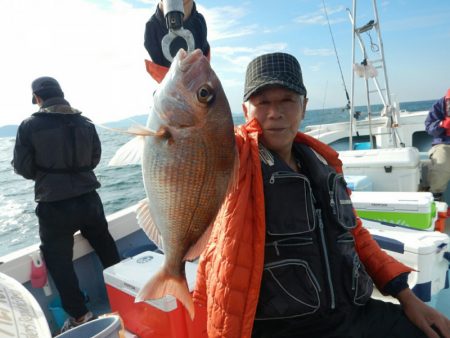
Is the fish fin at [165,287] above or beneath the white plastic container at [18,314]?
above

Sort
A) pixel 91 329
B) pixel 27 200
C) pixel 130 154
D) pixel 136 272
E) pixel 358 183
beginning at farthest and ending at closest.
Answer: pixel 27 200, pixel 358 183, pixel 136 272, pixel 91 329, pixel 130 154

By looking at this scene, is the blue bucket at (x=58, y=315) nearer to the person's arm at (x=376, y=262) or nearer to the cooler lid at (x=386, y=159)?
the person's arm at (x=376, y=262)

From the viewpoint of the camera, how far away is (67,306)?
3.11 meters

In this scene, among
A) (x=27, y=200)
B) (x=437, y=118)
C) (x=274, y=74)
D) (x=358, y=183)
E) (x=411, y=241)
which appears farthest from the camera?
(x=27, y=200)

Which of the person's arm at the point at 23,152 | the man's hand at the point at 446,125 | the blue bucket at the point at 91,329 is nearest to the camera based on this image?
the blue bucket at the point at 91,329

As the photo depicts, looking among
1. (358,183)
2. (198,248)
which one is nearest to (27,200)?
(358,183)

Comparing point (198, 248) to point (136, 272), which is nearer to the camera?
point (198, 248)

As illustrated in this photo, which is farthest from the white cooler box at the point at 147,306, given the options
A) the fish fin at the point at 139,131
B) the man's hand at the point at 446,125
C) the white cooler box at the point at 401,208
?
the man's hand at the point at 446,125

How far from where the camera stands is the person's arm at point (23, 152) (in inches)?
123

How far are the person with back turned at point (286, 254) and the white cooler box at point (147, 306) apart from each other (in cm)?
42

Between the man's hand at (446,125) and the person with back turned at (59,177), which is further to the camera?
the man's hand at (446,125)

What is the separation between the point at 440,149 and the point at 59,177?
5.63m

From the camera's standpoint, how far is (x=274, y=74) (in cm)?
185

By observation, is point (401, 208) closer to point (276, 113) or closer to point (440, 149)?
point (276, 113)
